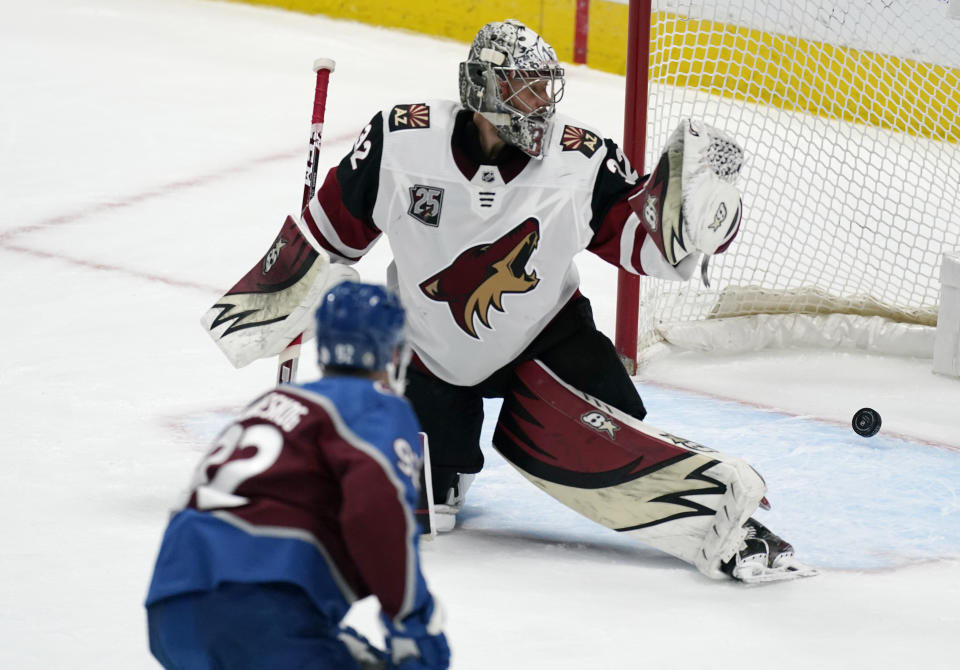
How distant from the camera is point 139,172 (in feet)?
19.4

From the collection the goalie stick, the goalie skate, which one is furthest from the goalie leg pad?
the goalie stick

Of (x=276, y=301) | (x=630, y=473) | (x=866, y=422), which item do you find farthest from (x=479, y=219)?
(x=866, y=422)

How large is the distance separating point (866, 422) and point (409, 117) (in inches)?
59.7

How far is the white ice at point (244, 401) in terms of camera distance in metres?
2.67

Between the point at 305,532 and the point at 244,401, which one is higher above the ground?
the point at 305,532

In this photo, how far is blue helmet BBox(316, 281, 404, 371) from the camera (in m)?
1.81

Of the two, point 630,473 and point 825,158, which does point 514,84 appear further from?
point 825,158

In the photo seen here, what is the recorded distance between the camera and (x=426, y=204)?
2.96 metres

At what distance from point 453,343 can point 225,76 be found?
440 centimetres

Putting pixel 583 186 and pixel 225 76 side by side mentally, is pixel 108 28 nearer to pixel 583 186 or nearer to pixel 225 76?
pixel 225 76

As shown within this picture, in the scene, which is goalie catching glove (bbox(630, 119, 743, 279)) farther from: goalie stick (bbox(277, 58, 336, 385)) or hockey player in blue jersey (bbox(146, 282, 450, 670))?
hockey player in blue jersey (bbox(146, 282, 450, 670))

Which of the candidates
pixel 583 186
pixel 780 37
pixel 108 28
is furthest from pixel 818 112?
pixel 108 28

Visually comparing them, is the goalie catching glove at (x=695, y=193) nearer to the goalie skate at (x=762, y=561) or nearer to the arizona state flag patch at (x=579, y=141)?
the arizona state flag patch at (x=579, y=141)

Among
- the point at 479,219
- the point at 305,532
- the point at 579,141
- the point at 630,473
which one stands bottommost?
the point at 630,473
